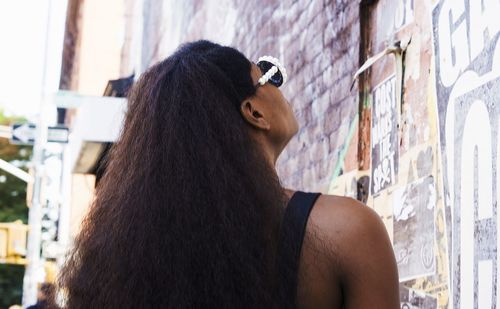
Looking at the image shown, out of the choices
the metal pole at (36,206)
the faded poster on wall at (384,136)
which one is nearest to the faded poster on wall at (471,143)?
the faded poster on wall at (384,136)

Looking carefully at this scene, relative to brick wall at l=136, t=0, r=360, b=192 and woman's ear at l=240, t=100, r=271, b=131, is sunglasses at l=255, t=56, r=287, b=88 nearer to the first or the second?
woman's ear at l=240, t=100, r=271, b=131

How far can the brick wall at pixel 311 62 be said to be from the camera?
4.34 metres

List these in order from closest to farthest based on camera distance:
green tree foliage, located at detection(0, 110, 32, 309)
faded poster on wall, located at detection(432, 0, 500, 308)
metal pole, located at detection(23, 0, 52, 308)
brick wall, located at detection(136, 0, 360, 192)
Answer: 1. faded poster on wall, located at detection(432, 0, 500, 308)
2. brick wall, located at detection(136, 0, 360, 192)
3. metal pole, located at detection(23, 0, 52, 308)
4. green tree foliage, located at detection(0, 110, 32, 309)

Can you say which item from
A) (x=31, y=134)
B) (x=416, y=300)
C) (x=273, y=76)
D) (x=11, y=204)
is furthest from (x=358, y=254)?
(x=11, y=204)

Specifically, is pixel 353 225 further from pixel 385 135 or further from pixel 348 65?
pixel 348 65

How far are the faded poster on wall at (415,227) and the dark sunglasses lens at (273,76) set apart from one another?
1257 millimetres

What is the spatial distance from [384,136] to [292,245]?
2.10m

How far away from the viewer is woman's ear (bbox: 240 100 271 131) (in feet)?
6.27

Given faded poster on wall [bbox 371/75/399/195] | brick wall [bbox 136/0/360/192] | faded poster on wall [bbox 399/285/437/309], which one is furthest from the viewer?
brick wall [bbox 136/0/360/192]

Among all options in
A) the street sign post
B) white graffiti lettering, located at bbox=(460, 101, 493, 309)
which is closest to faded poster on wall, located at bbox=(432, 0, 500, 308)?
white graffiti lettering, located at bbox=(460, 101, 493, 309)

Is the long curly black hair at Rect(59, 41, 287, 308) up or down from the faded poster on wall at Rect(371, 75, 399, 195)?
down

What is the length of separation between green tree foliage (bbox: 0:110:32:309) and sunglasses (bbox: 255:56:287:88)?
36401 mm

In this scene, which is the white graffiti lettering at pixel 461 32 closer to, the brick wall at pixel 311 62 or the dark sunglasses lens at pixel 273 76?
the dark sunglasses lens at pixel 273 76

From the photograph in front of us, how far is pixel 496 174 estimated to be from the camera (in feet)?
8.57
